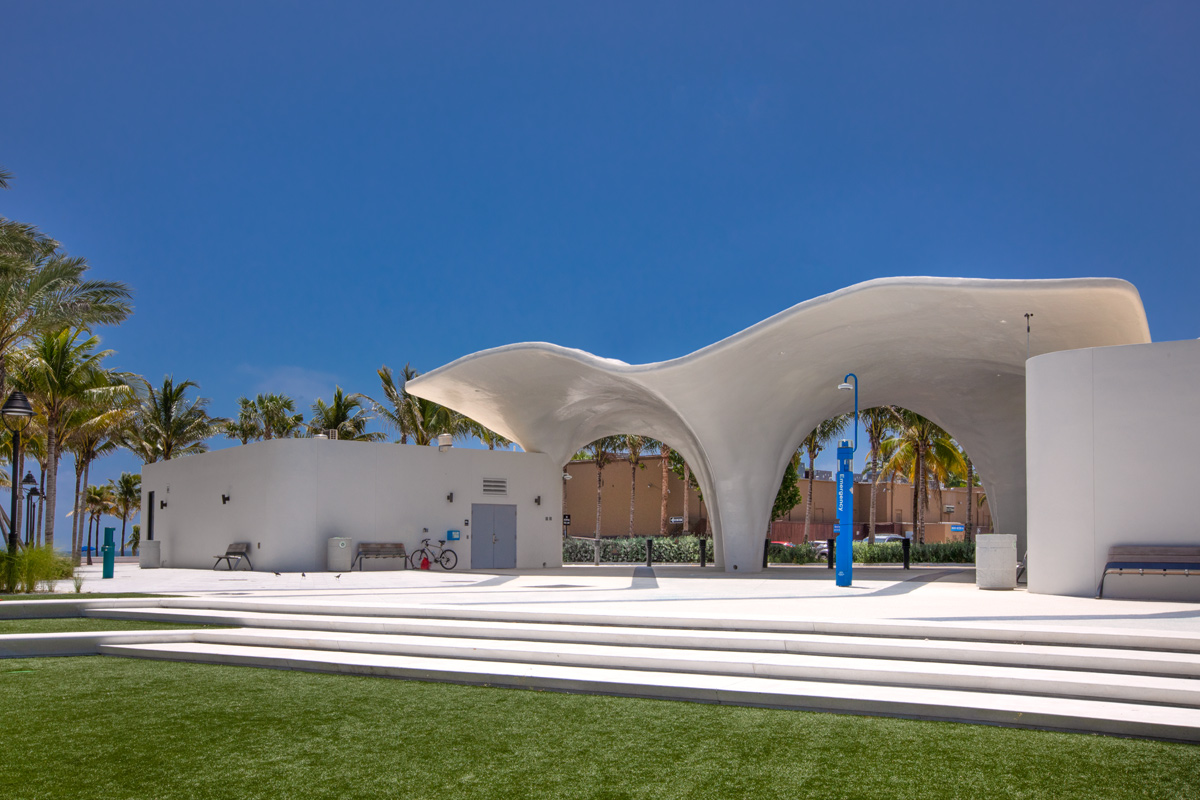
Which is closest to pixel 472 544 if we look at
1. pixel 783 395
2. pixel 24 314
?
pixel 783 395

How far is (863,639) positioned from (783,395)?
544 inches

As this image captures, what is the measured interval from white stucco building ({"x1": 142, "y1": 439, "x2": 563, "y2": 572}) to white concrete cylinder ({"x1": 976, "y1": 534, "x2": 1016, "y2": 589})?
13130mm

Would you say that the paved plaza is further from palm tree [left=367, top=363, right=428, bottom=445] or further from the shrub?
palm tree [left=367, top=363, right=428, bottom=445]

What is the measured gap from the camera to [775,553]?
107 feet

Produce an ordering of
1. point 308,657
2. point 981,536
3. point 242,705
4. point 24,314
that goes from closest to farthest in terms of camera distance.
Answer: point 242,705, point 308,657, point 981,536, point 24,314

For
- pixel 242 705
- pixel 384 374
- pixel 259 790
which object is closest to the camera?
pixel 259 790

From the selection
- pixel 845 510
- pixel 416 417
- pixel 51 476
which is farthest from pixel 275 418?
pixel 845 510

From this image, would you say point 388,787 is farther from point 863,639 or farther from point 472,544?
point 472,544

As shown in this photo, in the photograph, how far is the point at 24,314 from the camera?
61.9 feet

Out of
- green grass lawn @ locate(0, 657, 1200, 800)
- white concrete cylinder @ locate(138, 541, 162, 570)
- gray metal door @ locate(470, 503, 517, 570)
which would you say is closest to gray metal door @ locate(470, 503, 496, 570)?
gray metal door @ locate(470, 503, 517, 570)

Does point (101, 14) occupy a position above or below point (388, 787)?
above

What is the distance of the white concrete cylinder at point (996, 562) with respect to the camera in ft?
45.8

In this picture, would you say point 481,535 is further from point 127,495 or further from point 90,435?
point 127,495

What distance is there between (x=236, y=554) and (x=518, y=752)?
18971mm
